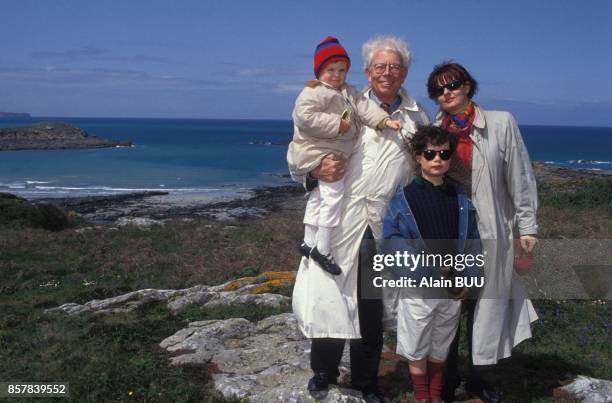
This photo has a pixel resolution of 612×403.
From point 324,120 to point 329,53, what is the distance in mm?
528

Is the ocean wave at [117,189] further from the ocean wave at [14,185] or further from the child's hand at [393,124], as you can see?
the child's hand at [393,124]

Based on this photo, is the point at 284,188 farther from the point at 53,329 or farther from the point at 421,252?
the point at 421,252

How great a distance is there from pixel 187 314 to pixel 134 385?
312 cm

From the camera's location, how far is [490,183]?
410 centimetres

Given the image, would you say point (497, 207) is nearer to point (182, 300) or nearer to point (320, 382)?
point (320, 382)

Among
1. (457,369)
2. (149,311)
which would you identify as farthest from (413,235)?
(149,311)

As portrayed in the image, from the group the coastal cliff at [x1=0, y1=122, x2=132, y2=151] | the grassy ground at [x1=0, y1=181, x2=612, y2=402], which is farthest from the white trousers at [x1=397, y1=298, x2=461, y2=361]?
the coastal cliff at [x1=0, y1=122, x2=132, y2=151]

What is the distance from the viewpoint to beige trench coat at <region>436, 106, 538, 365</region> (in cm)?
412

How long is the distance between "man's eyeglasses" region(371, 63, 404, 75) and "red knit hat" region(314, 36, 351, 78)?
0.21 meters

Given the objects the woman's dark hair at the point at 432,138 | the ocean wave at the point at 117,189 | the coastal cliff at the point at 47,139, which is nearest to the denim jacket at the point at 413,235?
the woman's dark hair at the point at 432,138

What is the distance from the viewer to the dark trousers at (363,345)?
170 inches

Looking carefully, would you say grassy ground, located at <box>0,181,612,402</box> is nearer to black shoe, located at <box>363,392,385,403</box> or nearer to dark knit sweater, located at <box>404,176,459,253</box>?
black shoe, located at <box>363,392,385,403</box>

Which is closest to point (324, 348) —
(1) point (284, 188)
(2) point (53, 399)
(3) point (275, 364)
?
(3) point (275, 364)

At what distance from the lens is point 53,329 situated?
8.34m
